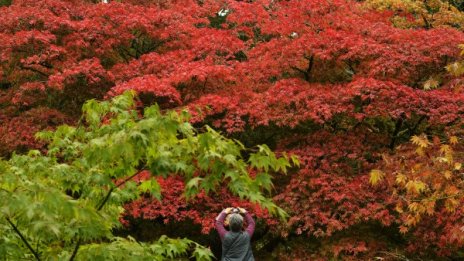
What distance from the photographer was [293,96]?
10.0 meters

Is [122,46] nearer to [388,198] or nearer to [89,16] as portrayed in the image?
[89,16]

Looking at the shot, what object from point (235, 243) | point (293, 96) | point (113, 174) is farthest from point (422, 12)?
point (113, 174)

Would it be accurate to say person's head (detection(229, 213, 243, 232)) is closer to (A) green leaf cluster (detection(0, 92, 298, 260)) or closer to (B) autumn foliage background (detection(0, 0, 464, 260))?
(A) green leaf cluster (detection(0, 92, 298, 260))

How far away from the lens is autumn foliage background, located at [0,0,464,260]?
9.17 meters

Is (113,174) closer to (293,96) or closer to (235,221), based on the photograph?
(235,221)

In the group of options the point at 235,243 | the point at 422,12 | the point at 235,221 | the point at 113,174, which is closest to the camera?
the point at 113,174

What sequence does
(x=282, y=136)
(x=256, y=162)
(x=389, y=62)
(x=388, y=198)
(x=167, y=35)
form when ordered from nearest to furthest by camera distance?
(x=256, y=162) < (x=388, y=198) < (x=389, y=62) < (x=282, y=136) < (x=167, y=35)

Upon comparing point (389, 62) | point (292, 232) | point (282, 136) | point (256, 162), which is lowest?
point (292, 232)

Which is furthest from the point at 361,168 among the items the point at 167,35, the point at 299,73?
the point at 167,35

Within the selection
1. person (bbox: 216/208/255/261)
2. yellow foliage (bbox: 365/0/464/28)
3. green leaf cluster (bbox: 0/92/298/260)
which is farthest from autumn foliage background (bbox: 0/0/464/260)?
green leaf cluster (bbox: 0/92/298/260)

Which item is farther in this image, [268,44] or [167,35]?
[167,35]

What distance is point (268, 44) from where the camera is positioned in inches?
452

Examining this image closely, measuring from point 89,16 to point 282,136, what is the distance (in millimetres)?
5210

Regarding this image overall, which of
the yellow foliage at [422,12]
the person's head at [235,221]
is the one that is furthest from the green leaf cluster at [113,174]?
the yellow foliage at [422,12]
